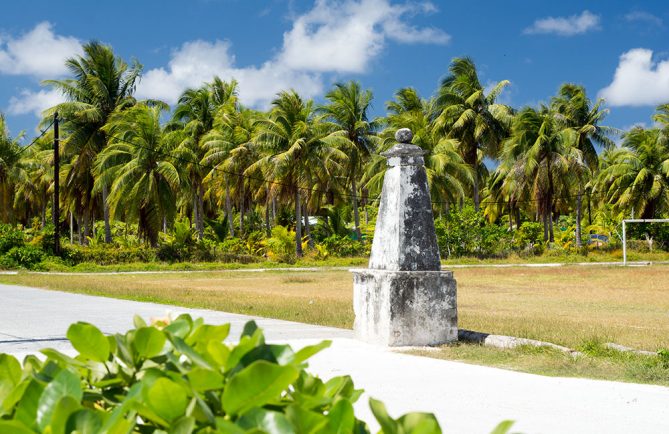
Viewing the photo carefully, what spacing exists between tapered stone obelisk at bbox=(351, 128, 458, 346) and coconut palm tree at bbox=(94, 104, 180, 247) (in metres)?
27.5

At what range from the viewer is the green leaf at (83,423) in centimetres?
116

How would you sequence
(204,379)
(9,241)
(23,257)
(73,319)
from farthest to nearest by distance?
(9,241)
(23,257)
(73,319)
(204,379)

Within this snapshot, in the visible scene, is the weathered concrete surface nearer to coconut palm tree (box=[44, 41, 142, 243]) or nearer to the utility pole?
the utility pole

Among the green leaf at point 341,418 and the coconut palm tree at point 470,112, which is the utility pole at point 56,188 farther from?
the green leaf at point 341,418

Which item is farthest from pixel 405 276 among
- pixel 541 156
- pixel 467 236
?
pixel 541 156

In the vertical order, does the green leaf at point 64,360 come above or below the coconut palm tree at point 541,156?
below

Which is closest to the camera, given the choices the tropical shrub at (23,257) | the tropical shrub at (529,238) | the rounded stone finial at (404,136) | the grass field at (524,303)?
the grass field at (524,303)

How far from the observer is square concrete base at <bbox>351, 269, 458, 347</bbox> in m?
8.66

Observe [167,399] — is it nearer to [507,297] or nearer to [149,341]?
[149,341]

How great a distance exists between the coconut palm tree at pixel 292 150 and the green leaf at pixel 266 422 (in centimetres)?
3645

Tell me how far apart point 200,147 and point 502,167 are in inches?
838

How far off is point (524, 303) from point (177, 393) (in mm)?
18439

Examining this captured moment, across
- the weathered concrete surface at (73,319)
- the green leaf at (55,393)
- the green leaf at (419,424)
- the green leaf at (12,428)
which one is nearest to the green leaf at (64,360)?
the green leaf at (55,393)

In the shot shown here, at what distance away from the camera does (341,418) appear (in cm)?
122
